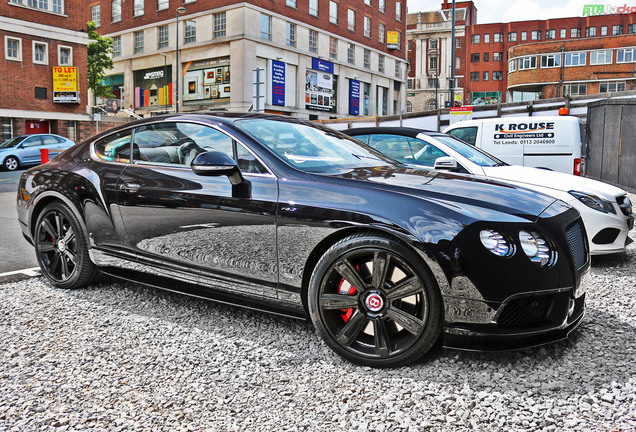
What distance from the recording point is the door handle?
4023 millimetres

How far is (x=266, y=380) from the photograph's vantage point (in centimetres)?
298

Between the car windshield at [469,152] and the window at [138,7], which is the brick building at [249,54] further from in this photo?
the car windshield at [469,152]

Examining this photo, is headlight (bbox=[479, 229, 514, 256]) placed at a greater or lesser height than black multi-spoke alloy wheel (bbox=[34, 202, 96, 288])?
greater

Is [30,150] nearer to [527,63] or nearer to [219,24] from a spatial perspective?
[219,24]

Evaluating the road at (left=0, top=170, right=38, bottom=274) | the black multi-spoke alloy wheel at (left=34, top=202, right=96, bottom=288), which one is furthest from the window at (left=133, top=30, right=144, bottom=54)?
the black multi-spoke alloy wheel at (left=34, top=202, right=96, bottom=288)

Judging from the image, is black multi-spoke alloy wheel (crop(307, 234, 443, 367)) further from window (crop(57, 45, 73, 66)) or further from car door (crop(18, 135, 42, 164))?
window (crop(57, 45, 73, 66))

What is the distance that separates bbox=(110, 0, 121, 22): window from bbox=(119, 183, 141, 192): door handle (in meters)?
A: 54.6

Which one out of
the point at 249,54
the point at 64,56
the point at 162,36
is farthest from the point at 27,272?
the point at 162,36

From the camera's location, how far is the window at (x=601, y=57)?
63.4 metres

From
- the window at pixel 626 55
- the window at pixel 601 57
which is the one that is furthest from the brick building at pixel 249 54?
the window at pixel 626 55

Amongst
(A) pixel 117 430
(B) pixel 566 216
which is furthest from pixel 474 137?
(A) pixel 117 430

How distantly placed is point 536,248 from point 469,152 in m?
4.55

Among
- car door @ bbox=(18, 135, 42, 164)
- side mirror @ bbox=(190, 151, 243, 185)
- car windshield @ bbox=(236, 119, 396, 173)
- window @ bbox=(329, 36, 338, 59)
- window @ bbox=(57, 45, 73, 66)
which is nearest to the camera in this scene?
side mirror @ bbox=(190, 151, 243, 185)

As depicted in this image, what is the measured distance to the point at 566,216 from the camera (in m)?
3.30
